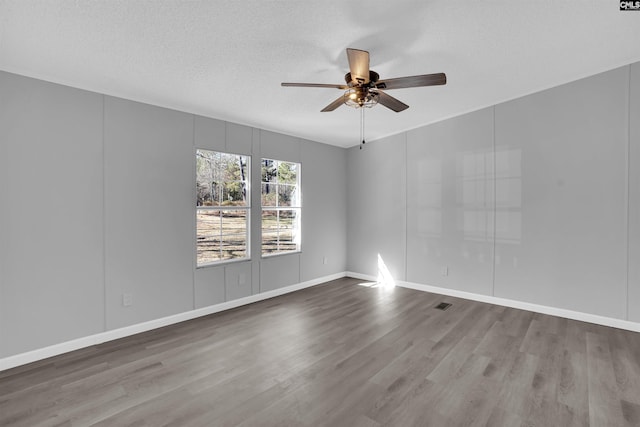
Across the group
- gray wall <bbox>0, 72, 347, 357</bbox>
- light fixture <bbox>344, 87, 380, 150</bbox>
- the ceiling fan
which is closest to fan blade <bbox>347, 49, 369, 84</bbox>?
the ceiling fan

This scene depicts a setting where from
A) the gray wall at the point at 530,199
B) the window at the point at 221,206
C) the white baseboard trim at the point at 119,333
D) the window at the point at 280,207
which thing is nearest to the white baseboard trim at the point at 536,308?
the gray wall at the point at 530,199

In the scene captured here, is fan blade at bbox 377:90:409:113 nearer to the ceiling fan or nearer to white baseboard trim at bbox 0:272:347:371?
the ceiling fan

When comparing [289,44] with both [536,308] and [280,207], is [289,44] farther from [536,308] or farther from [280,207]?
[536,308]

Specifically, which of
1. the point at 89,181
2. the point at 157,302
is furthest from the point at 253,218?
the point at 89,181

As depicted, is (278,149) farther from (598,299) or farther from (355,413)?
(598,299)

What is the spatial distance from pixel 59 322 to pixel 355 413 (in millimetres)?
2919

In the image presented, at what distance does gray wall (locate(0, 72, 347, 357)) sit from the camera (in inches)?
104

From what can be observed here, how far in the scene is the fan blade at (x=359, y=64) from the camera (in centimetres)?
208

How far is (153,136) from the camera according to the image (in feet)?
11.3

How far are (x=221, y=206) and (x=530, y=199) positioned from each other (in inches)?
165

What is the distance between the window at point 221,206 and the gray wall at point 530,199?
2.58 m

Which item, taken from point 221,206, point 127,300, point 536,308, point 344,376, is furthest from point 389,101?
point 127,300

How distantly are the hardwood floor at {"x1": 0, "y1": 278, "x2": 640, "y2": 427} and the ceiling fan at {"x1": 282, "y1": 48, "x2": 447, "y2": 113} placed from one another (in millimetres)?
2378

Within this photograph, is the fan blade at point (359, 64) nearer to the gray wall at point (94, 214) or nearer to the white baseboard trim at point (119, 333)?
the gray wall at point (94, 214)
